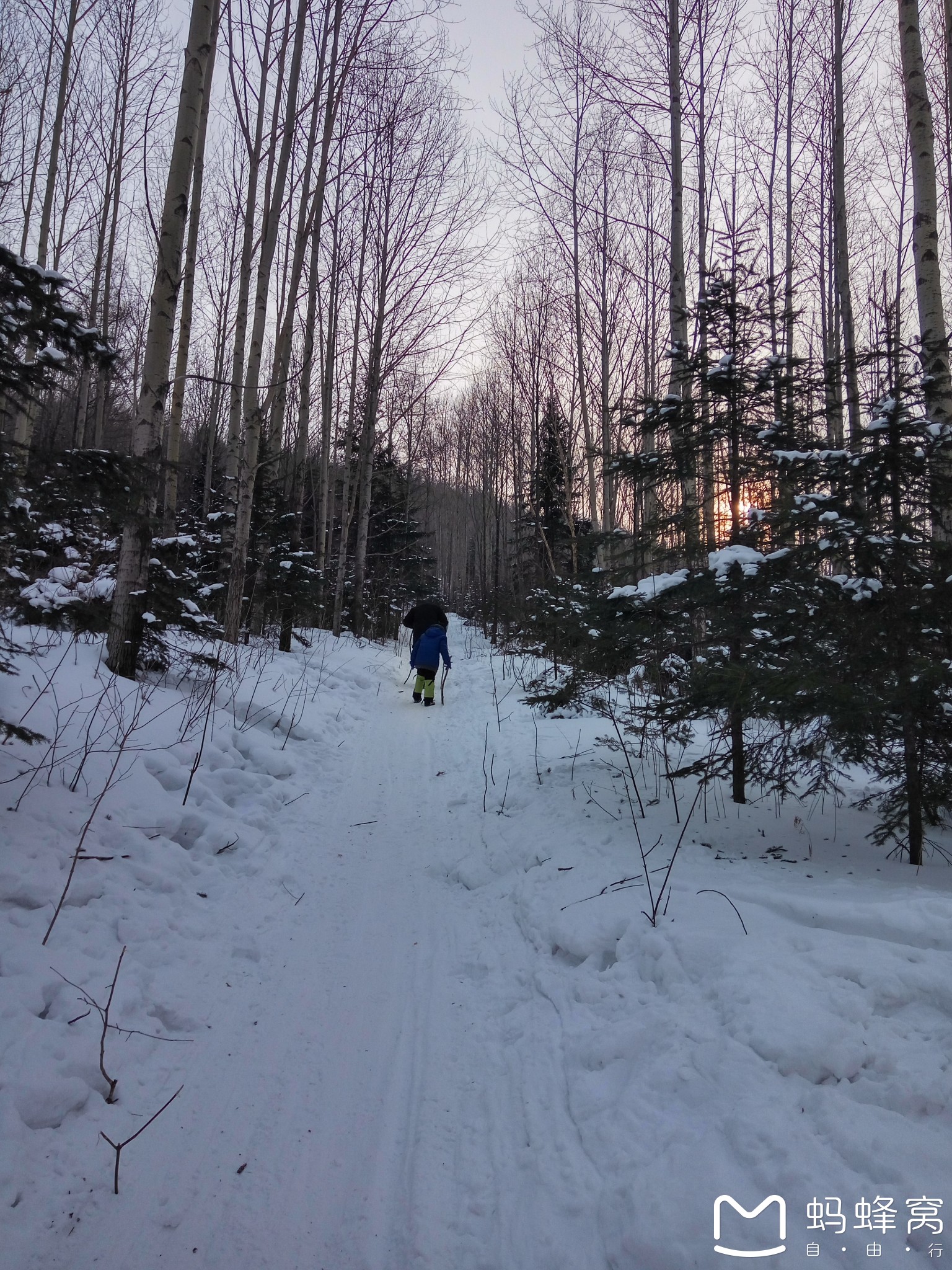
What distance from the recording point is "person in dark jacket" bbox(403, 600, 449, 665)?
1017 cm

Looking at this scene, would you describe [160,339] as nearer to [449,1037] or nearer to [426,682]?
[449,1037]

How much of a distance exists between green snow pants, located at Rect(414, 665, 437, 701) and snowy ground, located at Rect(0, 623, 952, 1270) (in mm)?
5458

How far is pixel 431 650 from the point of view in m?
9.80

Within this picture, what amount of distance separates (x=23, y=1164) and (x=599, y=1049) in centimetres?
194

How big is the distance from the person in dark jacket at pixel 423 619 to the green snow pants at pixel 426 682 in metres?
0.52

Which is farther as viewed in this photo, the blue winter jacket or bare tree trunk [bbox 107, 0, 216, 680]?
the blue winter jacket

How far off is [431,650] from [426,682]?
0.55 metres

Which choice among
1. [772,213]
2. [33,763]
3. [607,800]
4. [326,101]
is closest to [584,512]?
[772,213]

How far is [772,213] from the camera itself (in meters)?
13.5

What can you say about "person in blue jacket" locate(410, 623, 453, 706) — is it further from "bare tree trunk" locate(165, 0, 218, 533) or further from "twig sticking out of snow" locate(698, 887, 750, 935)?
"twig sticking out of snow" locate(698, 887, 750, 935)

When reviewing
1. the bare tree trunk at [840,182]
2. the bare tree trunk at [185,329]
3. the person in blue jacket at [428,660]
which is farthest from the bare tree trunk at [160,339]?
the bare tree trunk at [840,182]

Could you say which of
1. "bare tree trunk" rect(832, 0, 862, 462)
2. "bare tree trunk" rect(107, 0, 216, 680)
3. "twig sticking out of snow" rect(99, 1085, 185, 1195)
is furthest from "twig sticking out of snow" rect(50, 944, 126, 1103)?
"bare tree trunk" rect(832, 0, 862, 462)

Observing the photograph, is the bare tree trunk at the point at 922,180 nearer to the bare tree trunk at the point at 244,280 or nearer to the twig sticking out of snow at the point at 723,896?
the twig sticking out of snow at the point at 723,896

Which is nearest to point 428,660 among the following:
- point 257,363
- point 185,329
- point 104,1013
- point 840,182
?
point 257,363
